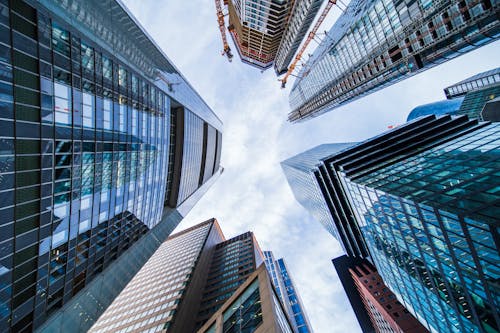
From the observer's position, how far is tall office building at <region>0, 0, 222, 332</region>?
14414 millimetres

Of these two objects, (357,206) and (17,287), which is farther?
(357,206)

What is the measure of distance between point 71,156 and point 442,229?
33.8 m

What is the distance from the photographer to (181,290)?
5419 cm

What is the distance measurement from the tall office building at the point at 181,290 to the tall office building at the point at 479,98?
7411cm

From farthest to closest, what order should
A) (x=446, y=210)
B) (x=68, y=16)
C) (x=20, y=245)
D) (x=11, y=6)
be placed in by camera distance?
1. (x=68, y=16)
2. (x=446, y=210)
3. (x=20, y=245)
4. (x=11, y=6)

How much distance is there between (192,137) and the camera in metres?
62.8

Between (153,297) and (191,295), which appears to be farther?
(153,297)

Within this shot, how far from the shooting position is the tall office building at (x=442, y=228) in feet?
50.9

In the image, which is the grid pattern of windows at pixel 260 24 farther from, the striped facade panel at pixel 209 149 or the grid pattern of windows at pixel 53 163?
the grid pattern of windows at pixel 53 163

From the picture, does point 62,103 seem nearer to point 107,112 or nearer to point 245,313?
point 107,112

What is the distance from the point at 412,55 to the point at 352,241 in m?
54.5

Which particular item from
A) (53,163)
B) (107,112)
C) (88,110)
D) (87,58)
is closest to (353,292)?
(107,112)

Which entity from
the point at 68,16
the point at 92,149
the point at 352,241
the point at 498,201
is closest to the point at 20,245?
the point at 92,149

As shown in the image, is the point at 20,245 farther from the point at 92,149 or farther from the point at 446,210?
the point at 446,210
